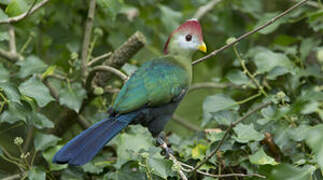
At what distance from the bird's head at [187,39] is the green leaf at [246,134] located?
1.56 feet

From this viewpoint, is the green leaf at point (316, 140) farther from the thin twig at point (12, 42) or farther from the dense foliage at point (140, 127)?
the thin twig at point (12, 42)

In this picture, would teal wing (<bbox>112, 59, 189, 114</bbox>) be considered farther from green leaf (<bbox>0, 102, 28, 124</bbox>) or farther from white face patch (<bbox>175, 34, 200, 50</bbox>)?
green leaf (<bbox>0, 102, 28, 124</bbox>)

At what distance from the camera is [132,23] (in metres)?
3.29

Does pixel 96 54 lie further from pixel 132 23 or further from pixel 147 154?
pixel 147 154

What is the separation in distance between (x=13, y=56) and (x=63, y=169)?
729mm

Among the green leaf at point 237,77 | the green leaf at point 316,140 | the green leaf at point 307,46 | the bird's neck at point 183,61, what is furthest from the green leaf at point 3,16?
the green leaf at point 307,46

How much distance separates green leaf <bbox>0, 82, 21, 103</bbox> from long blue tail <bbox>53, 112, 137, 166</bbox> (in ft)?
0.91

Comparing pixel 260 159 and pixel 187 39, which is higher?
pixel 187 39

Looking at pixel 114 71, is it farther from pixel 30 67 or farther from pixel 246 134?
pixel 246 134

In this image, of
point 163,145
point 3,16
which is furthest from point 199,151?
point 3,16

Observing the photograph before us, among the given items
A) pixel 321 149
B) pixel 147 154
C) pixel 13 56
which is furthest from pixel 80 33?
pixel 321 149

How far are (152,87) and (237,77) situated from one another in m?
0.55

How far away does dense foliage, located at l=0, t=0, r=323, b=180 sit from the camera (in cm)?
213

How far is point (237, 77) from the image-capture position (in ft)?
8.68
